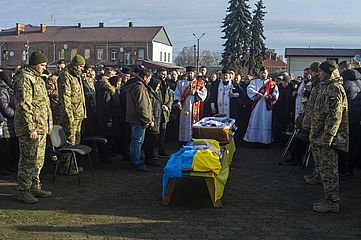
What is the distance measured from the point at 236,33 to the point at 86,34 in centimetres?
4140

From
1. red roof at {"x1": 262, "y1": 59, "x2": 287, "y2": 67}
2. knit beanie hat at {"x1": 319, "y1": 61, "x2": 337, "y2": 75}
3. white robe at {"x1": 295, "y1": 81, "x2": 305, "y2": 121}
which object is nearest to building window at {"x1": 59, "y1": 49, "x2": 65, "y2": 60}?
red roof at {"x1": 262, "y1": 59, "x2": 287, "y2": 67}

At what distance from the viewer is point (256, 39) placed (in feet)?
147

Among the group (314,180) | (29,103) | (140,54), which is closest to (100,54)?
(140,54)

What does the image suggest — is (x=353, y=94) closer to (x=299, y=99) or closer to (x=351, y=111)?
(x=351, y=111)

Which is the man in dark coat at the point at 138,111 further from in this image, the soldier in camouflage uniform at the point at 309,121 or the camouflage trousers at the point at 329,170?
the camouflage trousers at the point at 329,170

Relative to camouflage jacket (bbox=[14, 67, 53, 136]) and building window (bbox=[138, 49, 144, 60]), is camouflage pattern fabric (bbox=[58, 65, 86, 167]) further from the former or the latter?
building window (bbox=[138, 49, 144, 60])

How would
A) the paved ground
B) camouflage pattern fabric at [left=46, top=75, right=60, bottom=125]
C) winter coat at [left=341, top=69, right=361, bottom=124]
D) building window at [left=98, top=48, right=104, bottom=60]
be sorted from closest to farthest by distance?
the paved ground
winter coat at [left=341, top=69, right=361, bottom=124]
camouflage pattern fabric at [left=46, top=75, right=60, bottom=125]
building window at [left=98, top=48, right=104, bottom=60]

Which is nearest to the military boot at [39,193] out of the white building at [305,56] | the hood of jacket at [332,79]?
the hood of jacket at [332,79]

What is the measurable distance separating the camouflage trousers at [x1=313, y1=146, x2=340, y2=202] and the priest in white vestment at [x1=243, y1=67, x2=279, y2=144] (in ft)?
19.6

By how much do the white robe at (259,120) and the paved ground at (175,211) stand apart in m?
3.76

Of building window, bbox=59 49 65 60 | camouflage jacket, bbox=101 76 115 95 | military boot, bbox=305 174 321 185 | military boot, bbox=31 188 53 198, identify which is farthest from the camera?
building window, bbox=59 49 65 60

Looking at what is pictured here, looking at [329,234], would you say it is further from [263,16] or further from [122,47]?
[122,47]

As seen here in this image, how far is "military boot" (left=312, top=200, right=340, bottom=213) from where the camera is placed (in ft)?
21.2

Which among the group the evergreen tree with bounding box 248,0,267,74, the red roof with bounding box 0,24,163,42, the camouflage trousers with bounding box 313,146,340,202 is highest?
the red roof with bounding box 0,24,163,42
